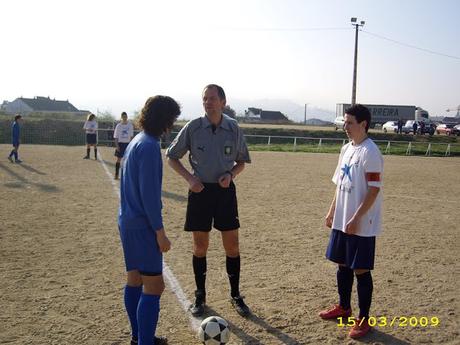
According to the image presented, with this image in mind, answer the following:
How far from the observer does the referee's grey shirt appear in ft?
14.1

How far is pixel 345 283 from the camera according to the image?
4.28m

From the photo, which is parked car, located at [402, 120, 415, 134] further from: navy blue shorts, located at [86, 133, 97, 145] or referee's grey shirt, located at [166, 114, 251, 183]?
referee's grey shirt, located at [166, 114, 251, 183]

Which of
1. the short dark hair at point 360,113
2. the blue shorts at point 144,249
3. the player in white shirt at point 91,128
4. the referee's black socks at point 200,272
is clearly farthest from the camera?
the player in white shirt at point 91,128

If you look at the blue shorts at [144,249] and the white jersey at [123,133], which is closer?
the blue shorts at [144,249]

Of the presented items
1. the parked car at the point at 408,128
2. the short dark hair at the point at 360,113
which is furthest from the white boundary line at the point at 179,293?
the parked car at the point at 408,128

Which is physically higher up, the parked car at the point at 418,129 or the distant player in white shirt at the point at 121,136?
the parked car at the point at 418,129

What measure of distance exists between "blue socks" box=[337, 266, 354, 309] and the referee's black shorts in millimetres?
1091

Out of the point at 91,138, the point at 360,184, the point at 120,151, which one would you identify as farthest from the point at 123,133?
the point at 360,184

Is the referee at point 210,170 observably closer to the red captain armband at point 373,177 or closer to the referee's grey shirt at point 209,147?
the referee's grey shirt at point 209,147

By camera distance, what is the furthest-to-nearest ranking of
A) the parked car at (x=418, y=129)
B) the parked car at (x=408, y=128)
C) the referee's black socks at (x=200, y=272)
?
1. the parked car at (x=408, y=128)
2. the parked car at (x=418, y=129)
3. the referee's black socks at (x=200, y=272)

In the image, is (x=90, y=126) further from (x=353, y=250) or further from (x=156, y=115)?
(x=353, y=250)
